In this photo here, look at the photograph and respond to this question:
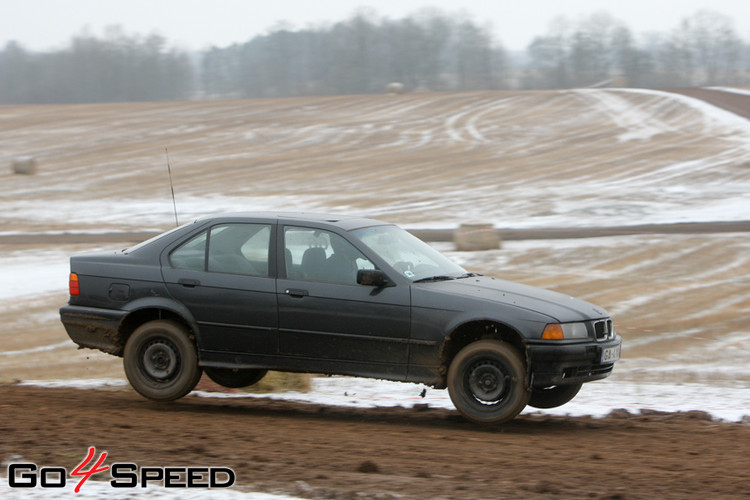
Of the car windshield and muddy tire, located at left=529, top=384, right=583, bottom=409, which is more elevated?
the car windshield

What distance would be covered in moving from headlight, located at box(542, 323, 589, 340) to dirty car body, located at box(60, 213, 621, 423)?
0.01m

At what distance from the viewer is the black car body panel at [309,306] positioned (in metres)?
6.99

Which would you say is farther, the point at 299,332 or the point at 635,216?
the point at 635,216

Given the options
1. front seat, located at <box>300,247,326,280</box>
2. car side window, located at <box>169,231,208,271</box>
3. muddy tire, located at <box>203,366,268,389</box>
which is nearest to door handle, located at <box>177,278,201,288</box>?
car side window, located at <box>169,231,208,271</box>

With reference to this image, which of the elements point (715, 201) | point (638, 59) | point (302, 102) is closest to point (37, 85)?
point (302, 102)

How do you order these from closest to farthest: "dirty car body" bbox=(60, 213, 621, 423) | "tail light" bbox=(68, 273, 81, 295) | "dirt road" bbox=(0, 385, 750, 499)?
"dirt road" bbox=(0, 385, 750, 499) < "dirty car body" bbox=(60, 213, 621, 423) < "tail light" bbox=(68, 273, 81, 295)

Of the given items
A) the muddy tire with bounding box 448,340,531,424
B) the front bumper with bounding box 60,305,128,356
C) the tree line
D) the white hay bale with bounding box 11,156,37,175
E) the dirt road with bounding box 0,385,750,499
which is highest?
the tree line

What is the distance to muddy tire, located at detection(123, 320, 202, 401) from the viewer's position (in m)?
7.58

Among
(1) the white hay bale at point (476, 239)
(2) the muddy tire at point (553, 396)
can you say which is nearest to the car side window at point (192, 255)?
(2) the muddy tire at point (553, 396)

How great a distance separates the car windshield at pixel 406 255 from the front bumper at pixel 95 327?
2167 millimetres

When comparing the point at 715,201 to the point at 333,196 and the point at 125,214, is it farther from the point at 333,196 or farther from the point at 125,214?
the point at 125,214

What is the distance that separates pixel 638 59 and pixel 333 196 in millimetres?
69297

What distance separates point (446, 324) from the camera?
22.9 ft

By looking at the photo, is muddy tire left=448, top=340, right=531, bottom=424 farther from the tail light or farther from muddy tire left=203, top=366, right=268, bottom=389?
the tail light
